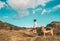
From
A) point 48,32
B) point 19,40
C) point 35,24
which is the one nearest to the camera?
point 19,40

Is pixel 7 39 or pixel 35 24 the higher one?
pixel 35 24

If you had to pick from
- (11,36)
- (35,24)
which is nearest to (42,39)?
(11,36)

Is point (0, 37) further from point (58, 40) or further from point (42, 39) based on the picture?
point (58, 40)

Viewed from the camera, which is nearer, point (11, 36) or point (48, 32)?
point (11, 36)

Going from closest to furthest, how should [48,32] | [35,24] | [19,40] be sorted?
[19,40] < [48,32] < [35,24]

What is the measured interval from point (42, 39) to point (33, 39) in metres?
1.61

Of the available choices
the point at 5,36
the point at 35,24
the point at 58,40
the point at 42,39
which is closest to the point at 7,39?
the point at 5,36

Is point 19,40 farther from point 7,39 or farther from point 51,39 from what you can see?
point 51,39

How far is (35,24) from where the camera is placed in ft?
202

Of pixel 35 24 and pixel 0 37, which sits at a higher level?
pixel 35 24

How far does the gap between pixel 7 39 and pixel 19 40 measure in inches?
84.7

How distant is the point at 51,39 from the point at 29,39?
3.93 metres

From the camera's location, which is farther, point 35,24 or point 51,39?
point 35,24

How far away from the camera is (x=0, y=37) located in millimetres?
32719
